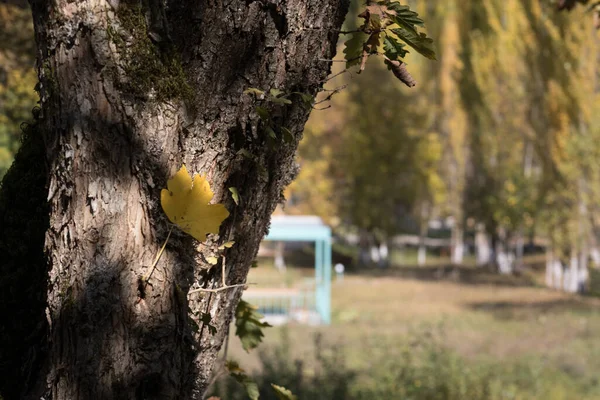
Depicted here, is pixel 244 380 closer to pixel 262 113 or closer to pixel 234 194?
pixel 234 194

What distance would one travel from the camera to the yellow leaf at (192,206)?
1306mm

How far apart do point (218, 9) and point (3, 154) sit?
7693mm

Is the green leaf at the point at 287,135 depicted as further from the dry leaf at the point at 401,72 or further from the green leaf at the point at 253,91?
the dry leaf at the point at 401,72

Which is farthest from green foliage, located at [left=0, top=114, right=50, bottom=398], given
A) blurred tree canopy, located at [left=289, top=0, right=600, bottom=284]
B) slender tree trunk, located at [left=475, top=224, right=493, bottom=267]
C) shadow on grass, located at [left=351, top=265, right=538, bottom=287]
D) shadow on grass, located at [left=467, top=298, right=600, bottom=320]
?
slender tree trunk, located at [left=475, top=224, right=493, bottom=267]

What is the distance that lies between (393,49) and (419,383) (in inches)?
299

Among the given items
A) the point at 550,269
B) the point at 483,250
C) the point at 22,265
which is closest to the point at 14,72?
the point at 22,265

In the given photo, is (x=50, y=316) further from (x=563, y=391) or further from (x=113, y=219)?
(x=563, y=391)

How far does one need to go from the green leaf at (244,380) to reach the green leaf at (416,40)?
90 cm

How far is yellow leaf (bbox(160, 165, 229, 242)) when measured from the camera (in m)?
1.31

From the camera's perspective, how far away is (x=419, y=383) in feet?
28.3

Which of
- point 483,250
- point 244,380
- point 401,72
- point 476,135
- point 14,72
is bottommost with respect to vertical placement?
point 244,380

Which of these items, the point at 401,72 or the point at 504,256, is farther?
the point at 504,256

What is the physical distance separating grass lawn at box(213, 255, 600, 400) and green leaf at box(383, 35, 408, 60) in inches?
266

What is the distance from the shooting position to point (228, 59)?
1373 millimetres
